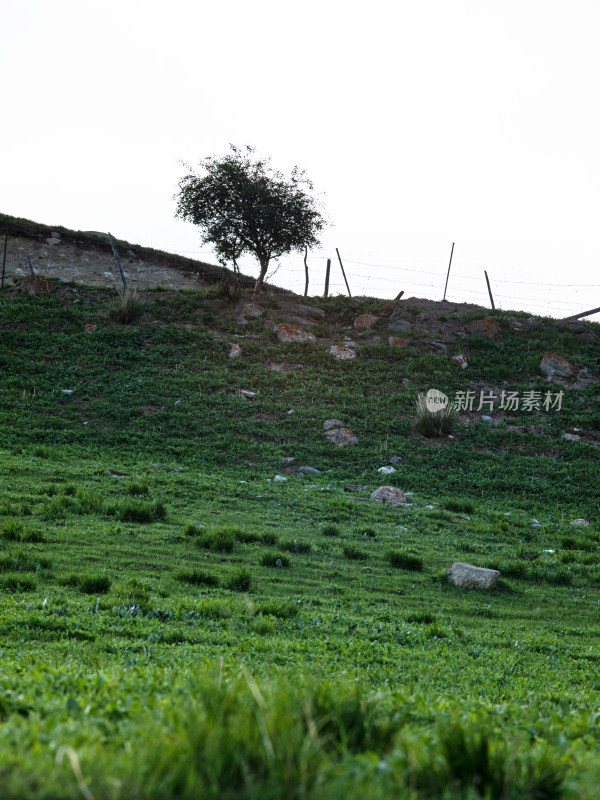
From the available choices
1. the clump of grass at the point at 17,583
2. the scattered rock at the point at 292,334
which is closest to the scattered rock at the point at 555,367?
the scattered rock at the point at 292,334

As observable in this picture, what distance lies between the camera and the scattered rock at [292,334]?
1081 inches

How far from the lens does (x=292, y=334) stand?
2764 centimetres

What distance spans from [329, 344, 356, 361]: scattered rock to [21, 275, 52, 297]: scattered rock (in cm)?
1415

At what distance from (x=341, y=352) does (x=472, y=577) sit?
18349 millimetres

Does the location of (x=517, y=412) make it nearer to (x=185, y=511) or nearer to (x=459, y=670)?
(x=185, y=511)

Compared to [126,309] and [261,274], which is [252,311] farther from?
[126,309]

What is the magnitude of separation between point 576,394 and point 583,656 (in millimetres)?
20005

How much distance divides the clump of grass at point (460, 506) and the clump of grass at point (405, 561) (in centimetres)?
501

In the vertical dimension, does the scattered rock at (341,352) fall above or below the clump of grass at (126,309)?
below

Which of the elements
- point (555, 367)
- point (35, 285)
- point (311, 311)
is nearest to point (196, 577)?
point (555, 367)

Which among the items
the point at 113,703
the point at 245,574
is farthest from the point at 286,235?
the point at 113,703

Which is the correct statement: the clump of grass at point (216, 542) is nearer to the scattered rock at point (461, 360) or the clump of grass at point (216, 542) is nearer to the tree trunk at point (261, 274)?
the scattered rock at point (461, 360)

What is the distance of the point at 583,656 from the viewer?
20.9 ft

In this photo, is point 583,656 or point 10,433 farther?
point 10,433
